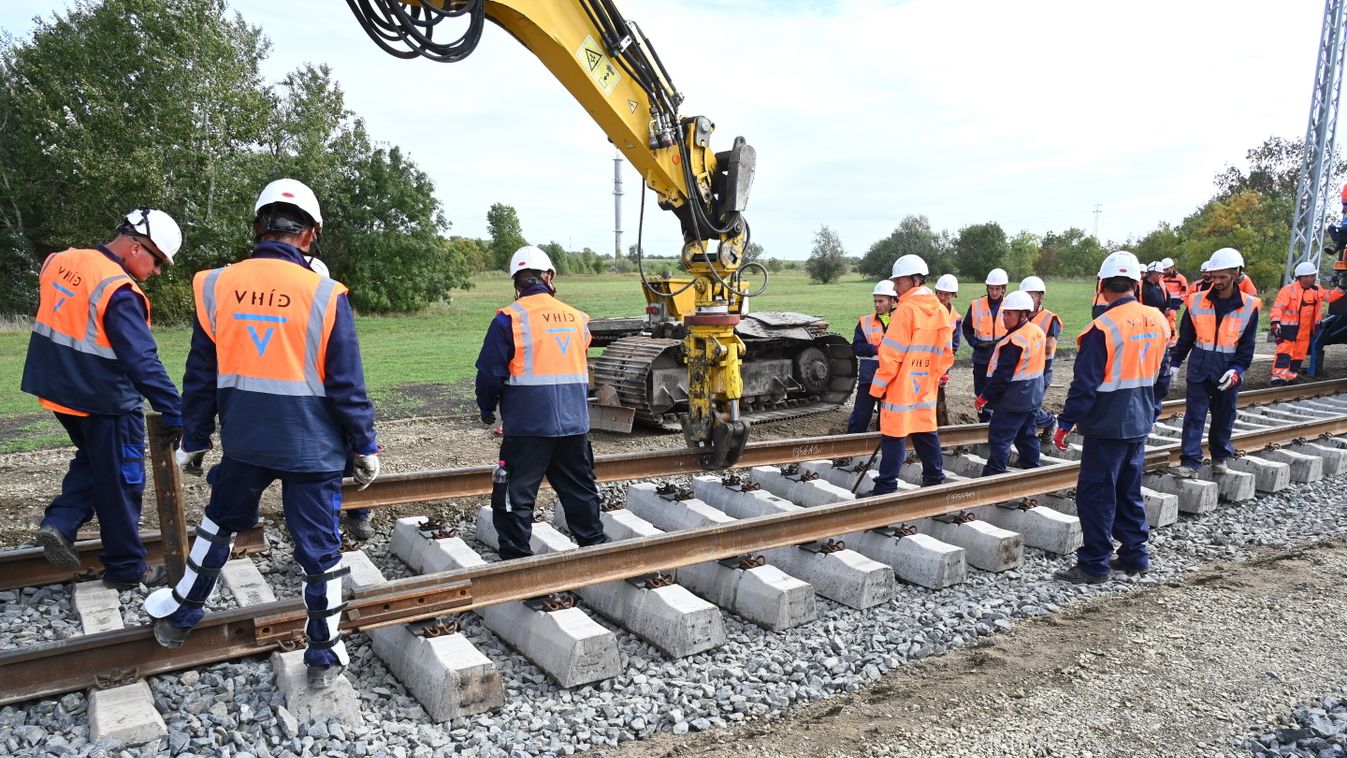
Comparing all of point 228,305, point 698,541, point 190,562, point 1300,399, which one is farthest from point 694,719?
point 1300,399

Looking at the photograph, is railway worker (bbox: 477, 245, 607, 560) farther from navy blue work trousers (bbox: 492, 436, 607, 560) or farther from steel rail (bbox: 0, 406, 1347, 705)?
steel rail (bbox: 0, 406, 1347, 705)

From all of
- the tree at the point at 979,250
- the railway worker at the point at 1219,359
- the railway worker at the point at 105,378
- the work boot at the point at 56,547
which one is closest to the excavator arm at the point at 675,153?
the railway worker at the point at 105,378

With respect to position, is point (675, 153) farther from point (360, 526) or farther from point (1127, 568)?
point (1127, 568)

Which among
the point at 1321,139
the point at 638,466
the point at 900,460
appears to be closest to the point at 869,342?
the point at 900,460

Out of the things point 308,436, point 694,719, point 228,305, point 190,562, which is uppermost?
point 228,305

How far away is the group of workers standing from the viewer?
5.39m

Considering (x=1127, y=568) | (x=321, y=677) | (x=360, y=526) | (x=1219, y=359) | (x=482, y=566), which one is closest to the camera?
(x=321, y=677)

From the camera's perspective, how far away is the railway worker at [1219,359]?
23.8ft

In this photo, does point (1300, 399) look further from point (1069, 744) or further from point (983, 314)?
point (1069, 744)

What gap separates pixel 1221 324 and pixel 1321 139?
1687 cm

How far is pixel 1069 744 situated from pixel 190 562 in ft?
12.1

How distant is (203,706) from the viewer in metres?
3.45

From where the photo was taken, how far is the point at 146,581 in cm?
475

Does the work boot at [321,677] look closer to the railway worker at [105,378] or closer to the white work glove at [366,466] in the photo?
the white work glove at [366,466]
